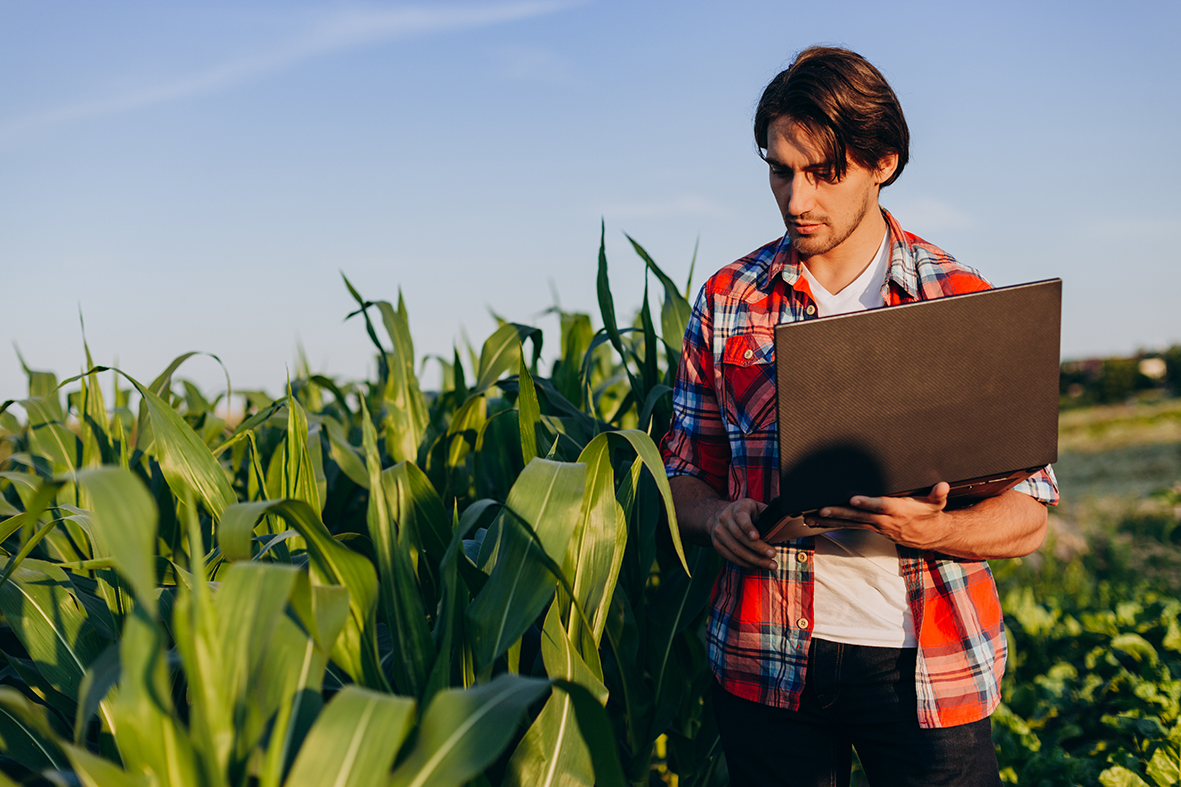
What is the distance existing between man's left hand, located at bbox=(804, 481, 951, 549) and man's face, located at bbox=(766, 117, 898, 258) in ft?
1.45

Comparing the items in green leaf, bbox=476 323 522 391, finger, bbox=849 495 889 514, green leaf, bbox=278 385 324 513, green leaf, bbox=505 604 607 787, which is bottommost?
green leaf, bbox=505 604 607 787

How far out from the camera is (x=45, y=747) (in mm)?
985

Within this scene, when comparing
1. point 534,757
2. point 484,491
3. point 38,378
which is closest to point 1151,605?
point 484,491

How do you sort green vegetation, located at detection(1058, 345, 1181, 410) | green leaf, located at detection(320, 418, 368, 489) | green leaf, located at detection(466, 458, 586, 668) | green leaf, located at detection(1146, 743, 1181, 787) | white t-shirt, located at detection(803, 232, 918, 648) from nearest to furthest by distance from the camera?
green leaf, located at detection(466, 458, 586, 668) < white t-shirt, located at detection(803, 232, 918, 648) < green leaf, located at detection(320, 418, 368, 489) < green leaf, located at detection(1146, 743, 1181, 787) < green vegetation, located at detection(1058, 345, 1181, 410)

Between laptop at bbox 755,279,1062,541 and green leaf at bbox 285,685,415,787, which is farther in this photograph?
laptop at bbox 755,279,1062,541

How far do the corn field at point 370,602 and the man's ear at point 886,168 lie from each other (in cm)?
57

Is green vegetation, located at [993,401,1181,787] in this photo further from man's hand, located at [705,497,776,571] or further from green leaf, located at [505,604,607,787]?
green leaf, located at [505,604,607,787]

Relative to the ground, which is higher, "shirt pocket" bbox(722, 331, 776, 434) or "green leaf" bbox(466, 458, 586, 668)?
"shirt pocket" bbox(722, 331, 776, 434)

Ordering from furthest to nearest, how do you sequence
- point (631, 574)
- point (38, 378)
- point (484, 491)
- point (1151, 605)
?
point (1151, 605), point (38, 378), point (484, 491), point (631, 574)

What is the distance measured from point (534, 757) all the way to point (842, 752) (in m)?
0.57

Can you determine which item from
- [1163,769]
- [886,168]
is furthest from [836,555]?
[1163,769]

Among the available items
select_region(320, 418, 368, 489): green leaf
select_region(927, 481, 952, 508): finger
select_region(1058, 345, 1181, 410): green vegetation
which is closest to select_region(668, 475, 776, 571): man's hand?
select_region(927, 481, 952, 508): finger

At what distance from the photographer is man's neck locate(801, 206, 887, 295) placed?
1.25 meters

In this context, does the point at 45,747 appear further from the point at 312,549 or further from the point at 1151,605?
the point at 1151,605
